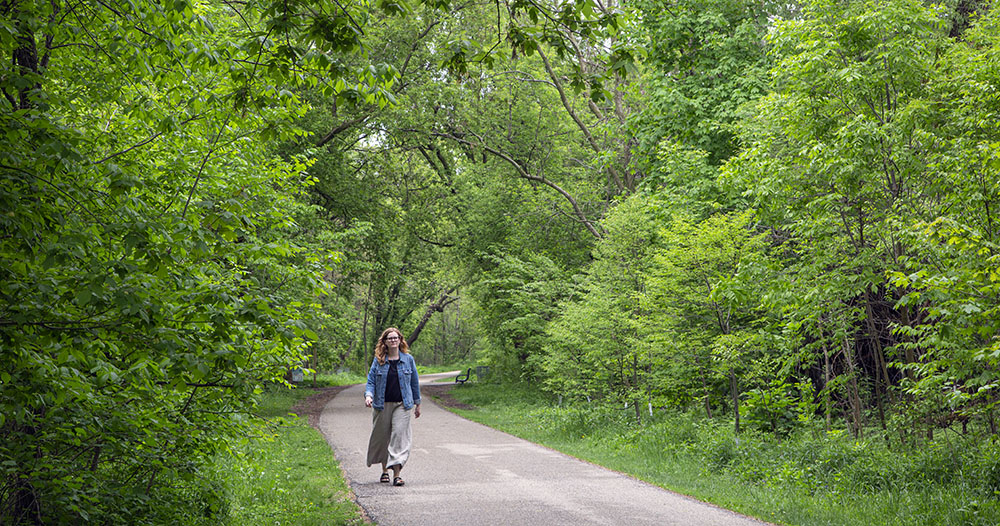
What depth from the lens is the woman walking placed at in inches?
364

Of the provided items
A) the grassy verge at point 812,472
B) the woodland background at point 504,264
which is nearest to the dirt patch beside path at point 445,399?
the woodland background at point 504,264

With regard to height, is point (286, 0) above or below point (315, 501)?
above

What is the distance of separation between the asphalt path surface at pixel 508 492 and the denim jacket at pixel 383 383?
1.00m

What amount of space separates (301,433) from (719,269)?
30.7ft

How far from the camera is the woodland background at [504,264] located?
4133mm

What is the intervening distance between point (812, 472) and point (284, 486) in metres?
6.64

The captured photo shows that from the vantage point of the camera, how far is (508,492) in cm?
826

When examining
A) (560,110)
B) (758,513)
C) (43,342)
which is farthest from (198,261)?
(560,110)

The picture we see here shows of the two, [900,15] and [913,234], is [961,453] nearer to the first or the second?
[913,234]

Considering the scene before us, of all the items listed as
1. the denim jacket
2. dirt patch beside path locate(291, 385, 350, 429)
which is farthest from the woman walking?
dirt patch beside path locate(291, 385, 350, 429)

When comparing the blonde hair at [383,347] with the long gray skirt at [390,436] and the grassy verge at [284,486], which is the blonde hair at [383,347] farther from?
the grassy verge at [284,486]

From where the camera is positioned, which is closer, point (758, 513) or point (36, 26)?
point (36, 26)

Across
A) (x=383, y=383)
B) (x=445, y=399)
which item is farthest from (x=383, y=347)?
(x=445, y=399)

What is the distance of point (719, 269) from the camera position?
12.1m
